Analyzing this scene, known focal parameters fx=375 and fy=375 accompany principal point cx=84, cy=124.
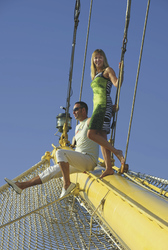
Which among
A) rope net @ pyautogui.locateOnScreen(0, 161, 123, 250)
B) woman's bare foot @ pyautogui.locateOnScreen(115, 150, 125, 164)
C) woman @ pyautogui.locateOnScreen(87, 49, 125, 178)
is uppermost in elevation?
woman @ pyautogui.locateOnScreen(87, 49, 125, 178)

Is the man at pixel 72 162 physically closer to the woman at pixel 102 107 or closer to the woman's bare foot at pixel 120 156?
the woman at pixel 102 107

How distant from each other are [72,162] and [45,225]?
2.26ft

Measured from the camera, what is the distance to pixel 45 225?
3143 millimetres

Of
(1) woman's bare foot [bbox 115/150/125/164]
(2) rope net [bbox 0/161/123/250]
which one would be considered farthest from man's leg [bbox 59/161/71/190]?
(1) woman's bare foot [bbox 115/150/125/164]

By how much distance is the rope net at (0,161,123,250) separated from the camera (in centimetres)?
263

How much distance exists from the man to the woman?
0.82 feet

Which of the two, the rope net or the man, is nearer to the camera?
the rope net

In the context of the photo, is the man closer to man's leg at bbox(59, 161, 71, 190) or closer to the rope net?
man's leg at bbox(59, 161, 71, 190)

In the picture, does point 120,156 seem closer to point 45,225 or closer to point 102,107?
Result: point 102,107

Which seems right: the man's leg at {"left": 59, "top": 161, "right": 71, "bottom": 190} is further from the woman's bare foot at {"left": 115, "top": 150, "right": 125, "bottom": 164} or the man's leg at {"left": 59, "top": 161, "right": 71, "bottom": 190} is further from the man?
the woman's bare foot at {"left": 115, "top": 150, "right": 125, "bottom": 164}

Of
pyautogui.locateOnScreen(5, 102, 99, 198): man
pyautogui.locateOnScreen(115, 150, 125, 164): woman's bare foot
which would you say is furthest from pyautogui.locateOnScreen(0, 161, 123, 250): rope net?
pyautogui.locateOnScreen(115, 150, 125, 164): woman's bare foot

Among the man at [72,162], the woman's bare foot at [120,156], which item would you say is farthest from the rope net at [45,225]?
the woman's bare foot at [120,156]

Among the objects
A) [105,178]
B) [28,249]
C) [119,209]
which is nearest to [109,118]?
[105,178]

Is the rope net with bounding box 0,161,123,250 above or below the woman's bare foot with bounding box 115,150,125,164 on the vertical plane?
below
